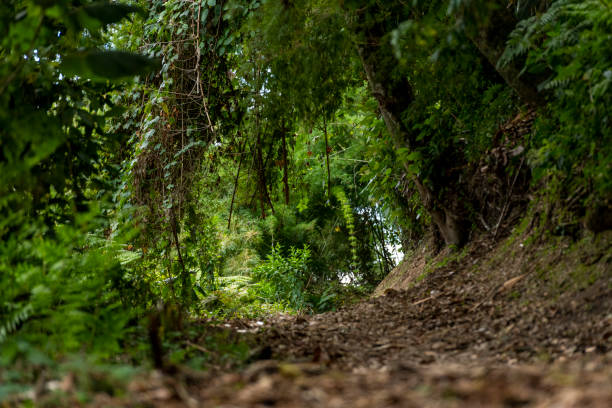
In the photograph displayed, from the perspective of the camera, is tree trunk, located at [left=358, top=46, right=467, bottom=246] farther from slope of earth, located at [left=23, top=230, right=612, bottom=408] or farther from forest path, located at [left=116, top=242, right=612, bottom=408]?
forest path, located at [left=116, top=242, right=612, bottom=408]

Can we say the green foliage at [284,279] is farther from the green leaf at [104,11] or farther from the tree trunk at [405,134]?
the green leaf at [104,11]

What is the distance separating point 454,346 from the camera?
2967mm

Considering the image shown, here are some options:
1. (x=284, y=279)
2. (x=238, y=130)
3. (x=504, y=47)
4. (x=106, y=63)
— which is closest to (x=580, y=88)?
(x=504, y=47)

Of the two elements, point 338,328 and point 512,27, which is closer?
point 512,27

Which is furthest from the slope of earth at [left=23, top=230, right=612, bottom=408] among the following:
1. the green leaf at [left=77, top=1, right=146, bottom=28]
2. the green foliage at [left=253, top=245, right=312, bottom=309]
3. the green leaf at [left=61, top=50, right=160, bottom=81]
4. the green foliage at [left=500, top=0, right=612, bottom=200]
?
the green foliage at [left=253, top=245, right=312, bottom=309]

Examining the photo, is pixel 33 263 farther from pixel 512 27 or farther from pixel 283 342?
pixel 512 27

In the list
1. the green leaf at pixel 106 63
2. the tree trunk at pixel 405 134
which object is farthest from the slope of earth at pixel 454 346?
the green leaf at pixel 106 63

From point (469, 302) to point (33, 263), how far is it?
2781 millimetres

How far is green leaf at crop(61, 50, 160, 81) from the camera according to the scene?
97.7 inches

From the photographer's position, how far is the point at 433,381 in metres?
1.44

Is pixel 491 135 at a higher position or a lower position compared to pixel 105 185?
lower

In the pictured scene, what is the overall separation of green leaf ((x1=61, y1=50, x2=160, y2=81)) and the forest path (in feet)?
4.97

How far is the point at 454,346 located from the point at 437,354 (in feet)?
0.58

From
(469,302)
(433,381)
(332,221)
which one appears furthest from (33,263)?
(332,221)
